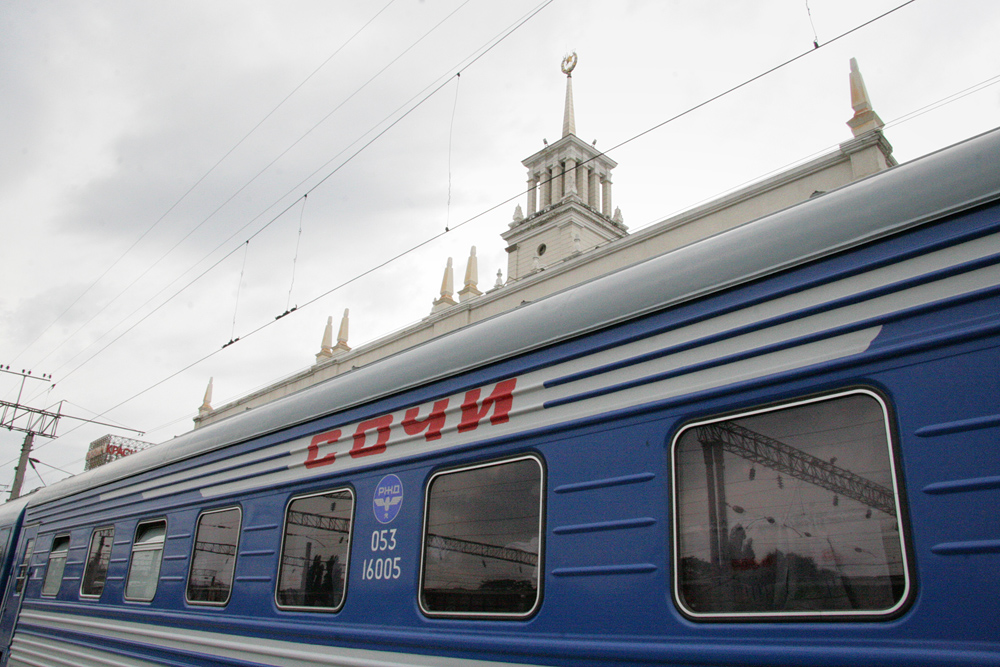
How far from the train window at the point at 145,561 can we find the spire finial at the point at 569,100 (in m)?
45.2

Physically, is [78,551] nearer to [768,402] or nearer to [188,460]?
[188,460]

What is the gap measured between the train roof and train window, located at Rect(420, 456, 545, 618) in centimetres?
62

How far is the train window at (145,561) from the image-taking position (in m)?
6.18

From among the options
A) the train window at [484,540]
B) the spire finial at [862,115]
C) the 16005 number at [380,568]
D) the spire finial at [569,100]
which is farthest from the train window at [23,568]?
the spire finial at [569,100]

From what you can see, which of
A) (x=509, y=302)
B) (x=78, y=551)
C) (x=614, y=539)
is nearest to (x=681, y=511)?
(x=614, y=539)

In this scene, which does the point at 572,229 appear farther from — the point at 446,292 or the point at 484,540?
the point at 484,540

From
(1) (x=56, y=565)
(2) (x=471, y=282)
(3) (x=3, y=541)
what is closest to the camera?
(1) (x=56, y=565)

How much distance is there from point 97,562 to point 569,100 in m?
48.8

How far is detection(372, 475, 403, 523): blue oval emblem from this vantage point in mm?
4020

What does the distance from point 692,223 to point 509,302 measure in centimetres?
794

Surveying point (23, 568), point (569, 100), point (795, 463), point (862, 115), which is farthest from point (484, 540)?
point (569, 100)

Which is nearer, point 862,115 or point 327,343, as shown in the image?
point 862,115

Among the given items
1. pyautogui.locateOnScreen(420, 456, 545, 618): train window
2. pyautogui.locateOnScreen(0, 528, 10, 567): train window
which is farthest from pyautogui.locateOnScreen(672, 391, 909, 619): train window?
pyautogui.locateOnScreen(0, 528, 10, 567): train window

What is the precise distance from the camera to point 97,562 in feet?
24.1
